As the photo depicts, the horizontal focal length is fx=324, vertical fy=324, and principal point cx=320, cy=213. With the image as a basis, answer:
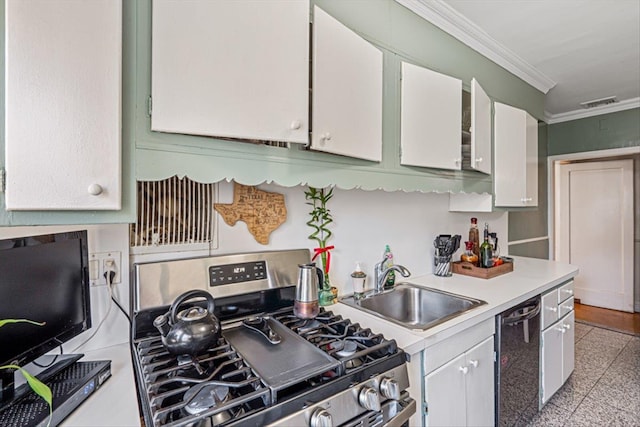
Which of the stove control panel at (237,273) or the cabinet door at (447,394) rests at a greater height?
the stove control panel at (237,273)

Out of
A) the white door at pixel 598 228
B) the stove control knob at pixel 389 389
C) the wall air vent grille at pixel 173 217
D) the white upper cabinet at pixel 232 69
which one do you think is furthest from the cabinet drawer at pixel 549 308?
the white door at pixel 598 228

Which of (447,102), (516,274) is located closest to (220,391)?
(447,102)

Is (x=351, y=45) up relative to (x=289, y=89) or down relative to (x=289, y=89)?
up

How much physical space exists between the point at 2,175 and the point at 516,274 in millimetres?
2657

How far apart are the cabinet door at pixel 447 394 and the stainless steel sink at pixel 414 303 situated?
0.32 m

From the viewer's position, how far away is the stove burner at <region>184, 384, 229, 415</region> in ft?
2.44

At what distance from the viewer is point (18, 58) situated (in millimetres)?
727

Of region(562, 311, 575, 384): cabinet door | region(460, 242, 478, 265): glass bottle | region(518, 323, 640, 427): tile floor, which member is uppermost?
A: region(460, 242, 478, 265): glass bottle

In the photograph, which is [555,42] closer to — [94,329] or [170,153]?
[170,153]

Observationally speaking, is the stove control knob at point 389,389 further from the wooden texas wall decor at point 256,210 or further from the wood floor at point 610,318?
the wood floor at point 610,318

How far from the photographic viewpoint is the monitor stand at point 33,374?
2.53 ft

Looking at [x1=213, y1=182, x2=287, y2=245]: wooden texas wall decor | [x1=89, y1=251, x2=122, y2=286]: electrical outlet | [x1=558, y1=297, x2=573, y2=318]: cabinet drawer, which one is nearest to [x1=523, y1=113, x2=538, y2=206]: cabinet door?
[x1=558, y1=297, x2=573, y2=318]: cabinet drawer

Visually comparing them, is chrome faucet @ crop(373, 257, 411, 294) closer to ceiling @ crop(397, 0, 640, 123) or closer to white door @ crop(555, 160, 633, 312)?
ceiling @ crop(397, 0, 640, 123)

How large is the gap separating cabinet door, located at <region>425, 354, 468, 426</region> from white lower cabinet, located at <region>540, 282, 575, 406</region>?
2.93 ft
